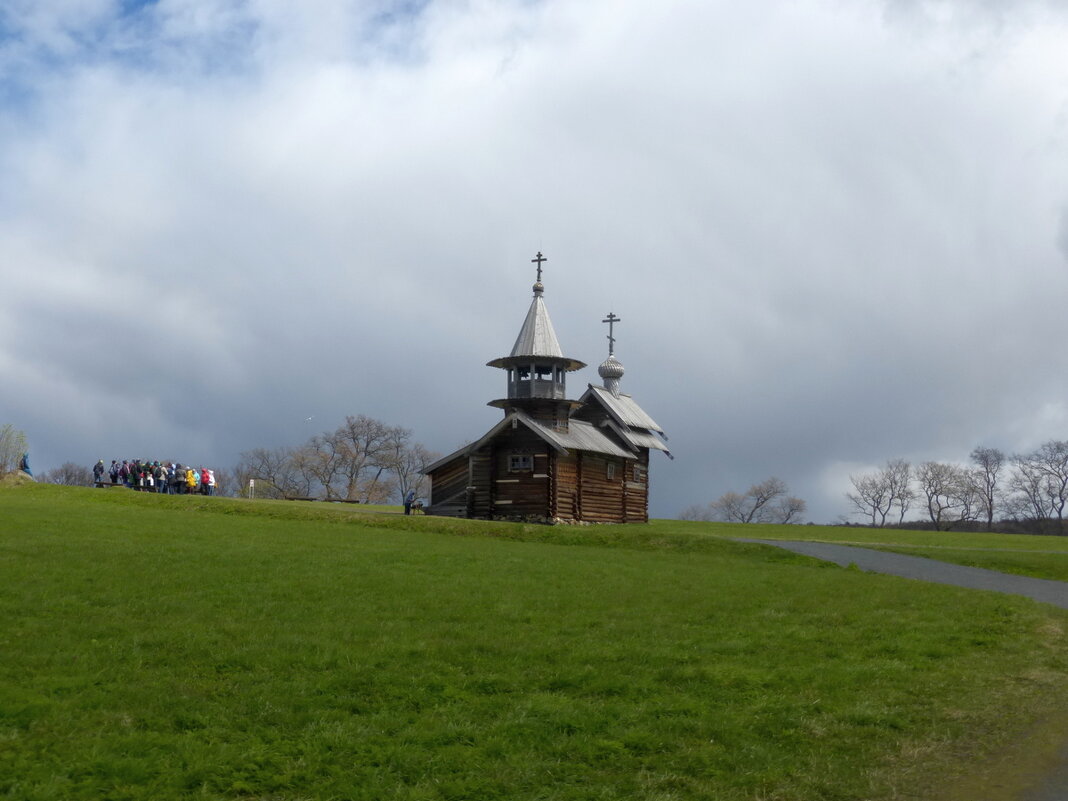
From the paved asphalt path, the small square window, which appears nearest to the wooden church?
the small square window

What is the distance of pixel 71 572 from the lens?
18078 mm

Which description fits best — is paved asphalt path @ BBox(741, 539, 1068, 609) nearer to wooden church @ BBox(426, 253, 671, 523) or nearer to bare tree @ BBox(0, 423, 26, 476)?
wooden church @ BBox(426, 253, 671, 523)

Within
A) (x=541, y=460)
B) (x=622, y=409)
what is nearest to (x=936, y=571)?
(x=541, y=460)

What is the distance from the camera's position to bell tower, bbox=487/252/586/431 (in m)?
49.4

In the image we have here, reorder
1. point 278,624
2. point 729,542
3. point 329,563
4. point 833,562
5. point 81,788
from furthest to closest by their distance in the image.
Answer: point 729,542 < point 833,562 < point 329,563 < point 278,624 < point 81,788

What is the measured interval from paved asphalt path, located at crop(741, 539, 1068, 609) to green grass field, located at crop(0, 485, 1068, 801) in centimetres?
371

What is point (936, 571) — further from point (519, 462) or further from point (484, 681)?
point (519, 462)

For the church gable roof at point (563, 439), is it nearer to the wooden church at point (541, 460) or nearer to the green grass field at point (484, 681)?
the wooden church at point (541, 460)

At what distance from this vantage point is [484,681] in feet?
37.4

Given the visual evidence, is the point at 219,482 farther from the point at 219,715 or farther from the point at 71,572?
the point at 219,715

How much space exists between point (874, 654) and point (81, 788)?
1117 centimetres

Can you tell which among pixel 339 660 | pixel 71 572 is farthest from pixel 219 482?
pixel 339 660

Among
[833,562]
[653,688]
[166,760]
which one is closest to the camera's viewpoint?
[166,760]

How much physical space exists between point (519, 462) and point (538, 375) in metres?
5.74
